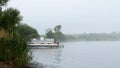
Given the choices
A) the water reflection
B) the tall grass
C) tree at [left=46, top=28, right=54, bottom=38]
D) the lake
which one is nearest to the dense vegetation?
the tall grass

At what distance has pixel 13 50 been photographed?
21.1m

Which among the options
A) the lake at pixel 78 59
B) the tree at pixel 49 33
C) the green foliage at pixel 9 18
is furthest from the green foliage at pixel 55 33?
the green foliage at pixel 9 18

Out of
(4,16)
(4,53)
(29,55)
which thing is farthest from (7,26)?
(4,53)

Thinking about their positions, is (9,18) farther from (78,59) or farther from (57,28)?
(57,28)

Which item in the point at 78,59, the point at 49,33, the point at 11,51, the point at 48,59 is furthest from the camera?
the point at 49,33

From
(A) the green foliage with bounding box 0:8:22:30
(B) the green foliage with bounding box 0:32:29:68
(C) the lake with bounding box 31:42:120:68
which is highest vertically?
(A) the green foliage with bounding box 0:8:22:30

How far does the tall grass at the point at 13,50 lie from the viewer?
20.5 meters

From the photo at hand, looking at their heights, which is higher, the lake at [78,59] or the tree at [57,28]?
the tree at [57,28]

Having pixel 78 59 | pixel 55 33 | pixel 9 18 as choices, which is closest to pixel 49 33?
pixel 55 33

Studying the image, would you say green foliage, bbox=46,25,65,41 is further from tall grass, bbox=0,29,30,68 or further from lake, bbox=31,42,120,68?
tall grass, bbox=0,29,30,68

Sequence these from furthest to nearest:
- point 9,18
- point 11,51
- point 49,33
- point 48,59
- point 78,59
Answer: point 49,33
point 78,59
point 48,59
point 9,18
point 11,51

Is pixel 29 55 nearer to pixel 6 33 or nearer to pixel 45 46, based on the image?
pixel 6 33

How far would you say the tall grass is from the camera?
20.5 m

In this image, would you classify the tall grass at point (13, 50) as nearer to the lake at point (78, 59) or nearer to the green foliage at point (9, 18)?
the green foliage at point (9, 18)
